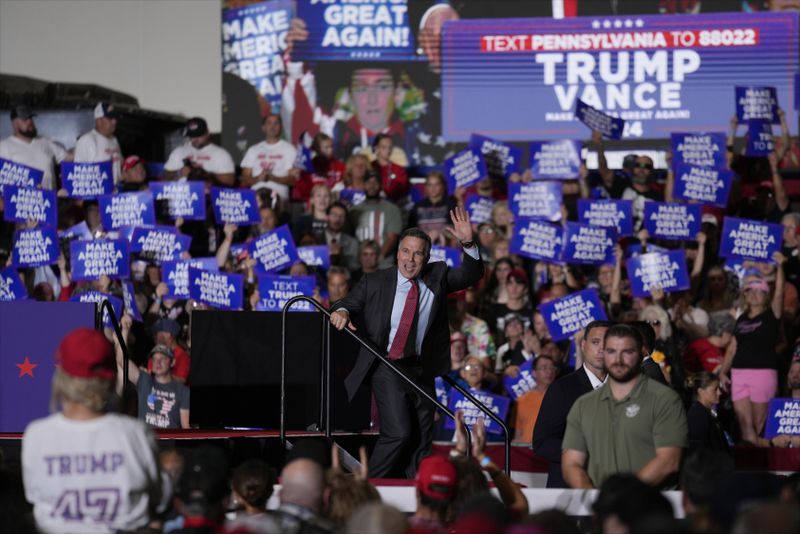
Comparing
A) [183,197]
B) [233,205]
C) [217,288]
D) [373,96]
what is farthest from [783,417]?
[373,96]

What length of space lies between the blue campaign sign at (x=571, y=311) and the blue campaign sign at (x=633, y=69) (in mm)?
5548

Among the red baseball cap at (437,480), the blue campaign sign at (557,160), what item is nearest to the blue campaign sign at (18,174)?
the blue campaign sign at (557,160)

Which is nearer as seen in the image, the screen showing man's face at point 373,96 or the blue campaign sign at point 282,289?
the blue campaign sign at point 282,289

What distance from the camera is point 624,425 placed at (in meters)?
7.41

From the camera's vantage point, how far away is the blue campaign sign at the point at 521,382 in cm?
1245

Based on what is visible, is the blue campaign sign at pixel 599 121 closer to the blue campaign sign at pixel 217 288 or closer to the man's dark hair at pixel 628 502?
the blue campaign sign at pixel 217 288

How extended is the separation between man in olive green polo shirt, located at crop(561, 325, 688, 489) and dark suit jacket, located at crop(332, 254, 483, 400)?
2020mm

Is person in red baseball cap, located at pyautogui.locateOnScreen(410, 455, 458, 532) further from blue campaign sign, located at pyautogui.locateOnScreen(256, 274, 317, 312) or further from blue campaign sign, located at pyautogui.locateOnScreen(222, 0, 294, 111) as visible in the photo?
blue campaign sign, located at pyautogui.locateOnScreen(222, 0, 294, 111)

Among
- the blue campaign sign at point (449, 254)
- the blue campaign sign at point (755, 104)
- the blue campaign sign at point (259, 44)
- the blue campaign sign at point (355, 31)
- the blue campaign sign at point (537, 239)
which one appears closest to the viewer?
the blue campaign sign at point (537, 239)

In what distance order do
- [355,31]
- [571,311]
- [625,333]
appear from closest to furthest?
1. [625,333]
2. [571,311]
3. [355,31]

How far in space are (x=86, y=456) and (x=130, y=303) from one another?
786 cm

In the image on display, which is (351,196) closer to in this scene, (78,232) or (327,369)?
(78,232)

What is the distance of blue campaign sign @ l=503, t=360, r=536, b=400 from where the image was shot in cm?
1245

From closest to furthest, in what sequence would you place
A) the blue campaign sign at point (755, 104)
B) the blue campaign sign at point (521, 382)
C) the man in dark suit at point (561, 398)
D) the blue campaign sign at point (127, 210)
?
the man in dark suit at point (561, 398) < the blue campaign sign at point (521, 382) < the blue campaign sign at point (127, 210) < the blue campaign sign at point (755, 104)
